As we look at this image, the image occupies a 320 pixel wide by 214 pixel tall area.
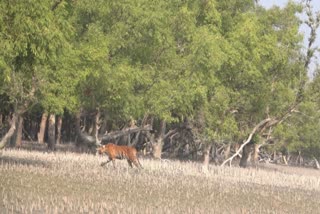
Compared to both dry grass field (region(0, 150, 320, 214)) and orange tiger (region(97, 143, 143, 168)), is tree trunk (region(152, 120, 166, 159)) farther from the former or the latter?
dry grass field (region(0, 150, 320, 214))

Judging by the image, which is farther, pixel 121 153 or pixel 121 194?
pixel 121 153

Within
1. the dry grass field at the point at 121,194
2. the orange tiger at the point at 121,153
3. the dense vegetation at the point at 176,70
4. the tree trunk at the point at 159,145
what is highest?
the dense vegetation at the point at 176,70

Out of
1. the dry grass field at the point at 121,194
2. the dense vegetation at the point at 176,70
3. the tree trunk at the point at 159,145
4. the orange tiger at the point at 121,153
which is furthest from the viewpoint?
the tree trunk at the point at 159,145

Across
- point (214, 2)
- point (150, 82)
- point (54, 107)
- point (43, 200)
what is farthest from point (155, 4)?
point (43, 200)

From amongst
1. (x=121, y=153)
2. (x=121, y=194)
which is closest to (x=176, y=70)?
(x=121, y=153)

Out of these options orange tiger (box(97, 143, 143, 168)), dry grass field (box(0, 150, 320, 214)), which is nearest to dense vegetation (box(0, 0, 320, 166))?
orange tiger (box(97, 143, 143, 168))

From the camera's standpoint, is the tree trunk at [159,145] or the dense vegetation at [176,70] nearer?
the dense vegetation at [176,70]

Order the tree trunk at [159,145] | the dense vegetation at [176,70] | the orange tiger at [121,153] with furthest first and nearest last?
the tree trunk at [159,145] → the dense vegetation at [176,70] → the orange tiger at [121,153]

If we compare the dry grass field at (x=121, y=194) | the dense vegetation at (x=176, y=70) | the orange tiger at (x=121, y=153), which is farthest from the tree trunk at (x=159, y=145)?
the dry grass field at (x=121, y=194)

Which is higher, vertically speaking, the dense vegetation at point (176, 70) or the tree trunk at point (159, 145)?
the dense vegetation at point (176, 70)

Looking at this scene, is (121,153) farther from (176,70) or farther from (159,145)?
(159,145)

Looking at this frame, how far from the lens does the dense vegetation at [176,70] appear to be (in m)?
24.1

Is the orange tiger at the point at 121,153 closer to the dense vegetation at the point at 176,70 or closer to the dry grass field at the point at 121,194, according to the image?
the dry grass field at the point at 121,194

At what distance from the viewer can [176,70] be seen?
31.7m
